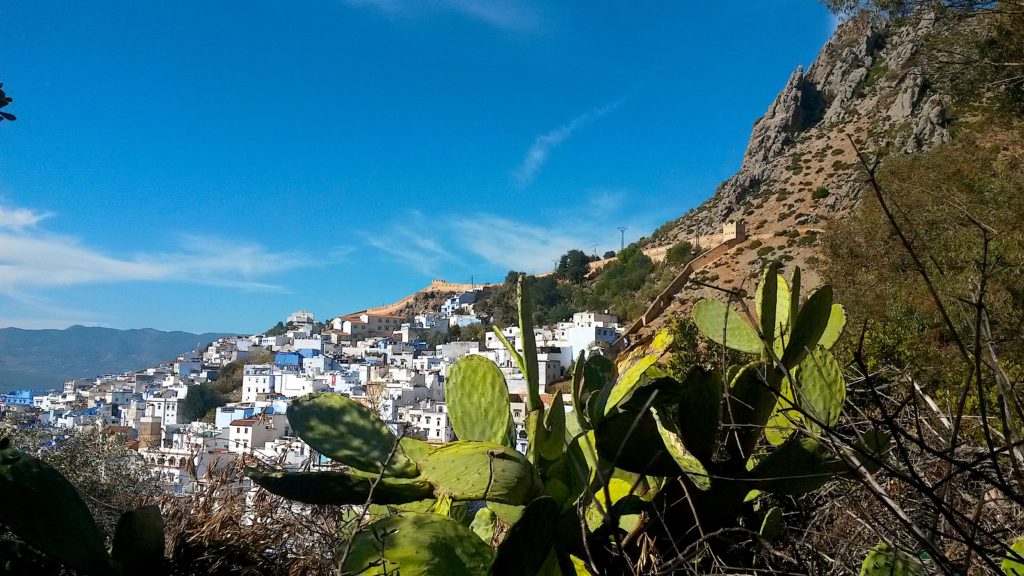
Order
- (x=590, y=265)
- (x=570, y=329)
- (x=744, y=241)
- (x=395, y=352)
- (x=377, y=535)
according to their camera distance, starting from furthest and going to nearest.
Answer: (x=590, y=265) → (x=395, y=352) → (x=570, y=329) → (x=744, y=241) → (x=377, y=535)

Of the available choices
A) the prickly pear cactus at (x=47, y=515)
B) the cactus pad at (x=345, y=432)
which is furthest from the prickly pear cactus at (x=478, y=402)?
the prickly pear cactus at (x=47, y=515)

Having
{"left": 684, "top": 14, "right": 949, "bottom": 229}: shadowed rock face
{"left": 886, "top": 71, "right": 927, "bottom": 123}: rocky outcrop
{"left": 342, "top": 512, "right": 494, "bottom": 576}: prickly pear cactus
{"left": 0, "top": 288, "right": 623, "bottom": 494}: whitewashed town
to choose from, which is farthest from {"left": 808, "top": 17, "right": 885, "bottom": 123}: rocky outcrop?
{"left": 342, "top": 512, "right": 494, "bottom": 576}: prickly pear cactus

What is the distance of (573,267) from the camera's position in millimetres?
48125

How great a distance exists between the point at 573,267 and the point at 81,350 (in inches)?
5225

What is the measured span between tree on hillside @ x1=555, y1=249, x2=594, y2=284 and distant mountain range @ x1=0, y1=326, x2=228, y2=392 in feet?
255

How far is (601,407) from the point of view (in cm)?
135

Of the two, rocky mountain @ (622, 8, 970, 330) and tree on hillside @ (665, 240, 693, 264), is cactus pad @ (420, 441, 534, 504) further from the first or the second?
tree on hillside @ (665, 240, 693, 264)

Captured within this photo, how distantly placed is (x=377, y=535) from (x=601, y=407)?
48 cm

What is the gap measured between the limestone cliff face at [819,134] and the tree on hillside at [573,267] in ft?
26.3

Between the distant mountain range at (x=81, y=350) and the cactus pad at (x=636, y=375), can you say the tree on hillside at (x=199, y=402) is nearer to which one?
the cactus pad at (x=636, y=375)

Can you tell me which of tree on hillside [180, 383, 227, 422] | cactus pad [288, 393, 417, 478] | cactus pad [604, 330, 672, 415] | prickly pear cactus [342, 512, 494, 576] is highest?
cactus pad [604, 330, 672, 415]

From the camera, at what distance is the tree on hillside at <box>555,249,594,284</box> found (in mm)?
47375

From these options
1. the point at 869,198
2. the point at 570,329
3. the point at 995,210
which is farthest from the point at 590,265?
the point at 995,210

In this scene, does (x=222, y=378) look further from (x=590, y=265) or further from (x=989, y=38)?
(x=989, y=38)
